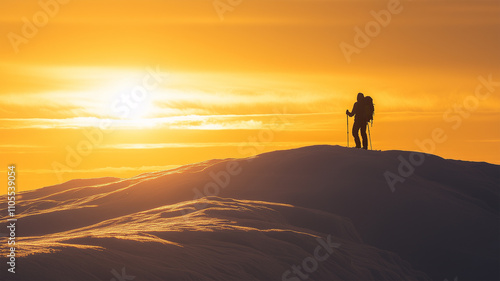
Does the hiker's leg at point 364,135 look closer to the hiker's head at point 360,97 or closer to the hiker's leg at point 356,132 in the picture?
the hiker's leg at point 356,132

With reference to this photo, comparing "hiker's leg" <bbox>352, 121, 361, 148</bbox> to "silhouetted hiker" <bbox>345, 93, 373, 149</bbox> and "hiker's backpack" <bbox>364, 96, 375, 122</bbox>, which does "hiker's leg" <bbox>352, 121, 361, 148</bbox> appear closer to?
"silhouetted hiker" <bbox>345, 93, 373, 149</bbox>

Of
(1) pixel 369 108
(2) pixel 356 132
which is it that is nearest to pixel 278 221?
(2) pixel 356 132

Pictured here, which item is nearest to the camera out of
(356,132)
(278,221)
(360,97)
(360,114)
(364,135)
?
(278,221)

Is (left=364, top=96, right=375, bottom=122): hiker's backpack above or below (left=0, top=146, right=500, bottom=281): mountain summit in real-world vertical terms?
above

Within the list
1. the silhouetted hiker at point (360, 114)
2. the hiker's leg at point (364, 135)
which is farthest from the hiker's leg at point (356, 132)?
the hiker's leg at point (364, 135)

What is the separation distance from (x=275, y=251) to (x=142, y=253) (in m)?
4.66

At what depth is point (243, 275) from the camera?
2047cm

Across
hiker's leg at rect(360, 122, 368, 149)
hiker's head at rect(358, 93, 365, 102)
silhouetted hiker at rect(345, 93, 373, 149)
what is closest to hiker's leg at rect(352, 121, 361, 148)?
silhouetted hiker at rect(345, 93, 373, 149)

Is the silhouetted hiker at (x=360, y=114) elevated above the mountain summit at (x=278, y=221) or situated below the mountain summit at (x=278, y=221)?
above

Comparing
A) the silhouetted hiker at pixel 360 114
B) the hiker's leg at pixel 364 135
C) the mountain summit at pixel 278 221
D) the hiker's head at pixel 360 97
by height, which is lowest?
the mountain summit at pixel 278 221

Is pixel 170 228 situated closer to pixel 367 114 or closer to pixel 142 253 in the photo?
pixel 142 253

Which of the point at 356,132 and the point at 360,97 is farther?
the point at 356,132

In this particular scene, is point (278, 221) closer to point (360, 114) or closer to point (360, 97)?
point (360, 114)

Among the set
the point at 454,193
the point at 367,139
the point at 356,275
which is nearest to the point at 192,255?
the point at 356,275
